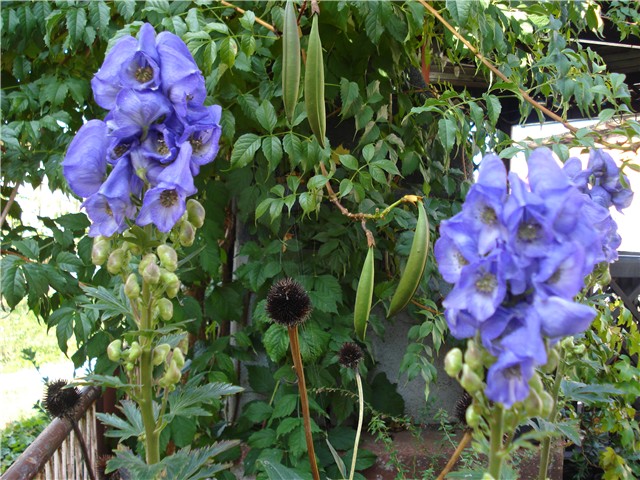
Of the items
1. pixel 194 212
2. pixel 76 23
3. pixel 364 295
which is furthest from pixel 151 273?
pixel 76 23

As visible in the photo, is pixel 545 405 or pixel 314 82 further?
pixel 314 82

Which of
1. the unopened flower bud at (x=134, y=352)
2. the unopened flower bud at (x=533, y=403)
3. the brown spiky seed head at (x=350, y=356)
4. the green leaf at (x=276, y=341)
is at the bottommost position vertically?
the green leaf at (x=276, y=341)

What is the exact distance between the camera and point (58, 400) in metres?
1.46

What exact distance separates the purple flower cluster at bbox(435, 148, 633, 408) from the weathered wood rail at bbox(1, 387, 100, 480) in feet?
3.61

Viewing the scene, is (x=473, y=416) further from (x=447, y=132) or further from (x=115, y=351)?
(x=447, y=132)

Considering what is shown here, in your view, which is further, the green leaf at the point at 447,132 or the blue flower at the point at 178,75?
the green leaf at the point at 447,132

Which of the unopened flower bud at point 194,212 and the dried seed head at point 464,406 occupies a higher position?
the unopened flower bud at point 194,212

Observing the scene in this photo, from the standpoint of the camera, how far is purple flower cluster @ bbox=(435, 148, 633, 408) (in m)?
0.56

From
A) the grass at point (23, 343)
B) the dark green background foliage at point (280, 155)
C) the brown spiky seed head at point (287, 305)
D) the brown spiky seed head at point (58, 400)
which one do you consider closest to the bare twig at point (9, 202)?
the dark green background foliage at point (280, 155)

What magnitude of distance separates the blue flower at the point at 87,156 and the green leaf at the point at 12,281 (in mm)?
934

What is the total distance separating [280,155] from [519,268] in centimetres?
114

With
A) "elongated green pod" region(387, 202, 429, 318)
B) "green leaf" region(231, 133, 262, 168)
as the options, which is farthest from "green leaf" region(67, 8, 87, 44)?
"elongated green pod" region(387, 202, 429, 318)

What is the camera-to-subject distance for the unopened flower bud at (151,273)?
0.85 m

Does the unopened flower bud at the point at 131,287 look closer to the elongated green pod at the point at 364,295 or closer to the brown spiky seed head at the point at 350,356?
the elongated green pod at the point at 364,295
